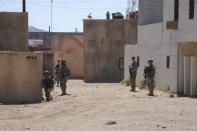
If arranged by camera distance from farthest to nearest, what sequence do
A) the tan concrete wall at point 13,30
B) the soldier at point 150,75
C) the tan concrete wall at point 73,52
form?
the tan concrete wall at point 73,52
the tan concrete wall at point 13,30
the soldier at point 150,75

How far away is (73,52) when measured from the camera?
4478cm

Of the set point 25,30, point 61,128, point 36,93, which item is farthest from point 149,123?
point 25,30

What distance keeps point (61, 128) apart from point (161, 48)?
13090 millimetres

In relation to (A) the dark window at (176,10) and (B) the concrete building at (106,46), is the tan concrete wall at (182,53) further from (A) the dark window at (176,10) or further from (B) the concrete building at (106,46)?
(B) the concrete building at (106,46)

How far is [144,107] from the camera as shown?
17.7 meters

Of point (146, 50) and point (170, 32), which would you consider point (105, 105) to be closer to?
point (170, 32)

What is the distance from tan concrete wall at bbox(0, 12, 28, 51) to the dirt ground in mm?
6911

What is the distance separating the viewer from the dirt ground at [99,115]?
14.3 m

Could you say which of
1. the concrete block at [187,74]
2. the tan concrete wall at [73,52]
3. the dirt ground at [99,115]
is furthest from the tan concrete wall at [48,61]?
the concrete block at [187,74]

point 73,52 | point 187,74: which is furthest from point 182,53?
point 73,52

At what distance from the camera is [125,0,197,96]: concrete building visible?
23594mm

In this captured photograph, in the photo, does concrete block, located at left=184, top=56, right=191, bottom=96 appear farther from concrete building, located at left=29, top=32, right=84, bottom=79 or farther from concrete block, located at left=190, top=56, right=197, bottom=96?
concrete building, located at left=29, top=32, right=84, bottom=79

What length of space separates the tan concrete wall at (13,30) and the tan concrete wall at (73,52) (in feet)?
48.3

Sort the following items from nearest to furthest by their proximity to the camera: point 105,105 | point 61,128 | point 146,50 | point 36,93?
point 61,128 < point 105,105 < point 36,93 < point 146,50
